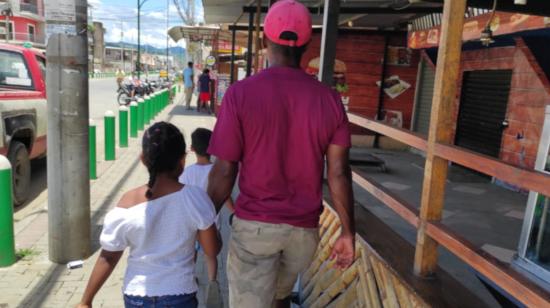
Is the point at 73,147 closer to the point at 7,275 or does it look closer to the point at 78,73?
the point at 78,73

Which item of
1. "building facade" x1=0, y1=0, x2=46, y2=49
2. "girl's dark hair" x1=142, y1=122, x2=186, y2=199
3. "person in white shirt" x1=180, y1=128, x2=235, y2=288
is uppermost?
"building facade" x1=0, y1=0, x2=46, y2=49

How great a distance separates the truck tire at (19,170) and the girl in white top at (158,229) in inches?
163

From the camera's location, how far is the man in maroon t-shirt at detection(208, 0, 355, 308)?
212cm

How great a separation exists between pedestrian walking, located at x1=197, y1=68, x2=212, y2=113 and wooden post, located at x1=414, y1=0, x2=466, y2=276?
55.4ft

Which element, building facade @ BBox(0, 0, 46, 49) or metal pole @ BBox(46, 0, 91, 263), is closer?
metal pole @ BBox(46, 0, 91, 263)

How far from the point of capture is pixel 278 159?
2.14 metres

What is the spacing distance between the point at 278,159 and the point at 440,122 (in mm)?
763

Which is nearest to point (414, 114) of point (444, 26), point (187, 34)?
point (444, 26)

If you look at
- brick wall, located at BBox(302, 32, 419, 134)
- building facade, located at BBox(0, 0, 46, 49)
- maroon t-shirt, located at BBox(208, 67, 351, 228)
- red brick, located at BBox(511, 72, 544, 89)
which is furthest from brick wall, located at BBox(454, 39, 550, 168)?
building facade, located at BBox(0, 0, 46, 49)

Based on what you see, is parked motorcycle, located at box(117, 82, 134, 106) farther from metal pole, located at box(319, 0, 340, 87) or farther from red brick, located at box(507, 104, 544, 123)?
metal pole, located at box(319, 0, 340, 87)

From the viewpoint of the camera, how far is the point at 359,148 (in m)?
12.0

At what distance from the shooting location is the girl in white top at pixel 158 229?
216 cm

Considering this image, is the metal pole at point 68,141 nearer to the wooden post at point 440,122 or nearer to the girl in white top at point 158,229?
the girl in white top at point 158,229

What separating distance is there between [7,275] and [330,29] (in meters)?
3.40
